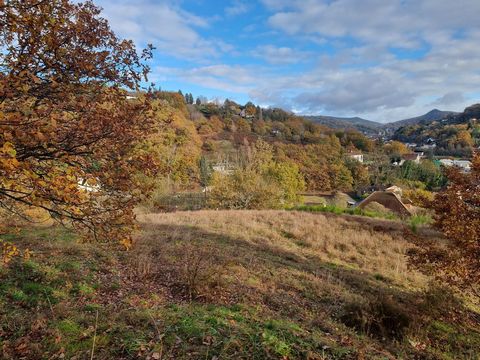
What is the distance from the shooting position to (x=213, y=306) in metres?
6.43

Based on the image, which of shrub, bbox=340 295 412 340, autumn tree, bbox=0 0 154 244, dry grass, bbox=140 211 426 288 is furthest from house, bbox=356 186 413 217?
autumn tree, bbox=0 0 154 244

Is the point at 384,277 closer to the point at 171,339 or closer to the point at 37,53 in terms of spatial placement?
the point at 171,339

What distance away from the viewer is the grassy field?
4.51 meters

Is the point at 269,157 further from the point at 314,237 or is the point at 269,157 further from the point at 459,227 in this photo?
the point at 459,227

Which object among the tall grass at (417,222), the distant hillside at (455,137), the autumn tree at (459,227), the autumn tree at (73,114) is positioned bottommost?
the tall grass at (417,222)

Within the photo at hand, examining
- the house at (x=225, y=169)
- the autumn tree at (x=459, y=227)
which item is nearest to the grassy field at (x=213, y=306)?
the autumn tree at (x=459, y=227)

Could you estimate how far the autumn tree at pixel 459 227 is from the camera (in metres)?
6.75

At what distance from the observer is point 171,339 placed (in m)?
4.64

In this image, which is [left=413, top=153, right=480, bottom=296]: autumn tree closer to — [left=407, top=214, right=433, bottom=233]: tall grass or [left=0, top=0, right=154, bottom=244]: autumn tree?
[left=0, top=0, right=154, bottom=244]: autumn tree

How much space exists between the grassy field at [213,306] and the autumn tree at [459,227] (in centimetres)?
93

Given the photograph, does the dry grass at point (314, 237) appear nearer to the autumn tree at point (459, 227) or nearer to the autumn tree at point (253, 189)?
the autumn tree at point (459, 227)

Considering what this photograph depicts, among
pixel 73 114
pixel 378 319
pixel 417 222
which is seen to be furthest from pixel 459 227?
pixel 417 222

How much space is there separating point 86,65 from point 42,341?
12.2 ft

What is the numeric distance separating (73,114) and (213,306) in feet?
14.3
